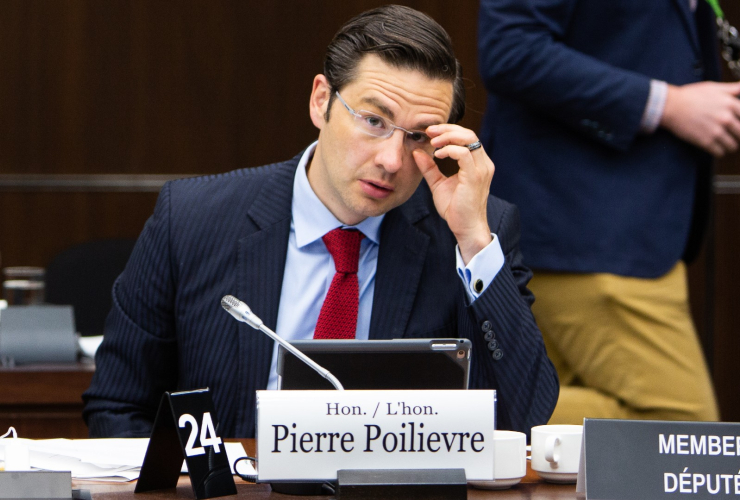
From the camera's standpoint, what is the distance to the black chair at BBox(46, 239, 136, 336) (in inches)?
125

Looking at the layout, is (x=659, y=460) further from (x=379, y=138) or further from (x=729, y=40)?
(x=729, y=40)

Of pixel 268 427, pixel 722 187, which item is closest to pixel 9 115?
pixel 722 187

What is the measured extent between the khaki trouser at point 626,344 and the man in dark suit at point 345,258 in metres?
0.63

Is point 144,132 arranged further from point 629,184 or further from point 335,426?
point 335,426

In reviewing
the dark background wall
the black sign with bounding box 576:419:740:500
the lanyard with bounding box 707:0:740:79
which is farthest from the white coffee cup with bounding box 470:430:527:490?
the dark background wall

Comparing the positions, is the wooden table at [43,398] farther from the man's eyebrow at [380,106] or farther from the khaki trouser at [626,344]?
the khaki trouser at [626,344]

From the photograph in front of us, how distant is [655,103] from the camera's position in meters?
2.48

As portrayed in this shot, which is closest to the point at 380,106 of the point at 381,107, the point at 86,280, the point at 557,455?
the point at 381,107

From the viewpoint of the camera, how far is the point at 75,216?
4.06 metres

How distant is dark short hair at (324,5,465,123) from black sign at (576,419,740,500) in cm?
85

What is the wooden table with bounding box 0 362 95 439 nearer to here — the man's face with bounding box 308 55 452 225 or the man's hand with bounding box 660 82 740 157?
the man's face with bounding box 308 55 452 225

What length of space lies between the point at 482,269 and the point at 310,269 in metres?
0.35

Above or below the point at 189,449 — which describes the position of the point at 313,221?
above

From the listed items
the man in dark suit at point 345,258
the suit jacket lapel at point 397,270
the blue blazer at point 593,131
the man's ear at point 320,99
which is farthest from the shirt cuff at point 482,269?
the blue blazer at point 593,131
